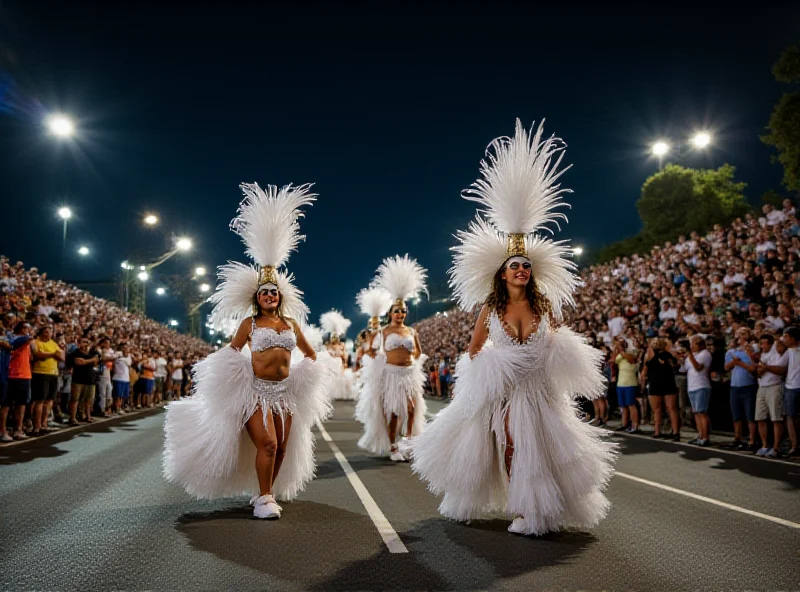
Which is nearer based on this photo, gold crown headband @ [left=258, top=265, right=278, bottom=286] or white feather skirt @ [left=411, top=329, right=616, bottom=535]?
white feather skirt @ [left=411, top=329, right=616, bottom=535]

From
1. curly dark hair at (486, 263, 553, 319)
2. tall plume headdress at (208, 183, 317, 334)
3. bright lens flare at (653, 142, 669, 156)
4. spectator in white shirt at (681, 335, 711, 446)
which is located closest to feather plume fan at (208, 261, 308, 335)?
tall plume headdress at (208, 183, 317, 334)

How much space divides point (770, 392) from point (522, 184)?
707cm

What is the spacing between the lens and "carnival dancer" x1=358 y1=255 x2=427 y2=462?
1036cm

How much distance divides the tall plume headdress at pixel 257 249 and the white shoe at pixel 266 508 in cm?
196

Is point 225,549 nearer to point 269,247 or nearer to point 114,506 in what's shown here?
point 114,506

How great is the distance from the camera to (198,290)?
53844 mm

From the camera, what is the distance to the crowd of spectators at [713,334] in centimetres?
1077

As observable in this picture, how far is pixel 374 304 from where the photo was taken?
1392 cm

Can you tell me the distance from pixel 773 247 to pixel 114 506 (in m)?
14.6

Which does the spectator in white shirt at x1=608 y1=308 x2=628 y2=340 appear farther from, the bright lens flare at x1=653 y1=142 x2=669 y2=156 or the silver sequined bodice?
the silver sequined bodice

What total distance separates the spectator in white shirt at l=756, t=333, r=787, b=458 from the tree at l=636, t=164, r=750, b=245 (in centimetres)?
3621

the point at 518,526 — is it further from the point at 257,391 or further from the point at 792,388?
the point at 792,388

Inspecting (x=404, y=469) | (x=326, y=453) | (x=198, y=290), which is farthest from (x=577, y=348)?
(x=198, y=290)

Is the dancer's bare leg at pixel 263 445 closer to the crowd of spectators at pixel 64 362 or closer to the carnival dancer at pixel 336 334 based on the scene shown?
the crowd of spectators at pixel 64 362
